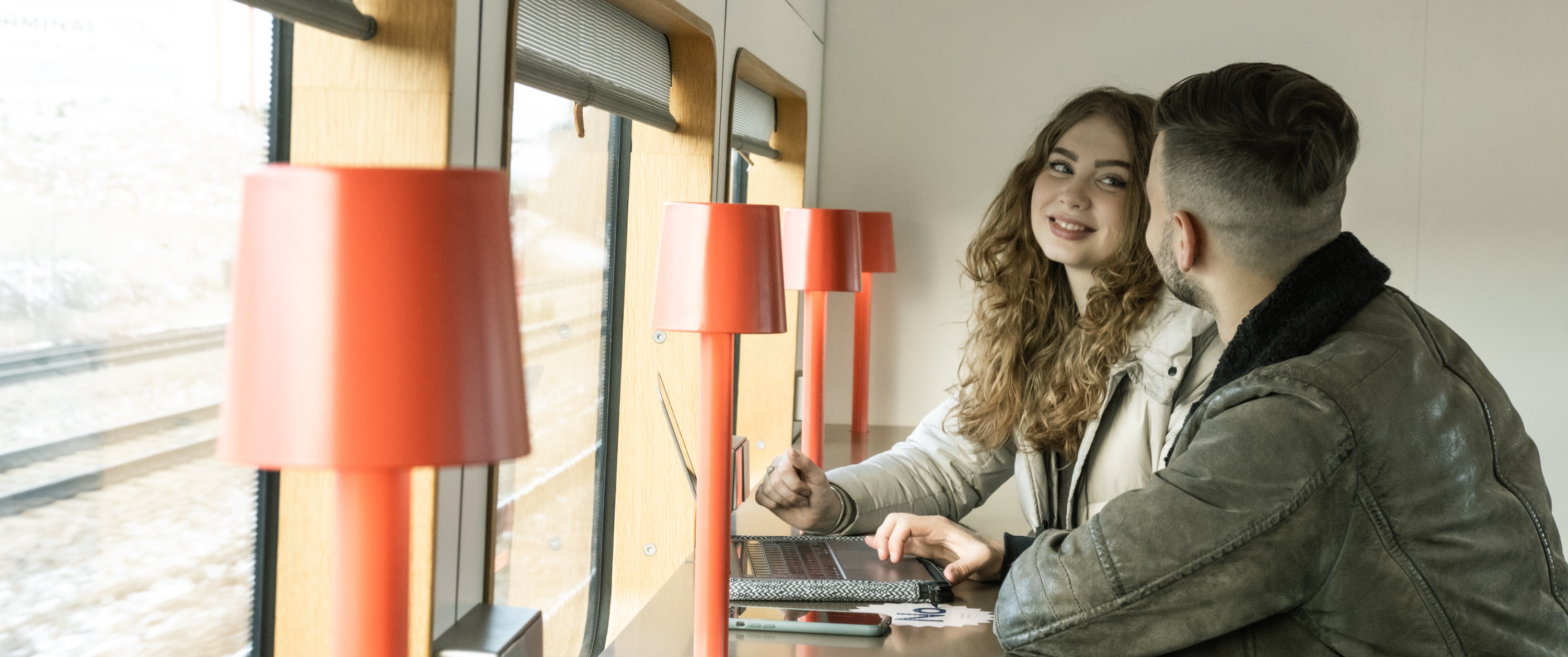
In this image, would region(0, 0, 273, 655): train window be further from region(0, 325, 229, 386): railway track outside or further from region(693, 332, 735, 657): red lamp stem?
region(693, 332, 735, 657): red lamp stem

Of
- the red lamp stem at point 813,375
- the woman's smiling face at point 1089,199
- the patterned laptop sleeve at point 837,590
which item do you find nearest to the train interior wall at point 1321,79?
the red lamp stem at point 813,375

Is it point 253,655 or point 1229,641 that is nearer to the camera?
point 1229,641

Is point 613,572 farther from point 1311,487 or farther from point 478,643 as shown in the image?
point 1311,487

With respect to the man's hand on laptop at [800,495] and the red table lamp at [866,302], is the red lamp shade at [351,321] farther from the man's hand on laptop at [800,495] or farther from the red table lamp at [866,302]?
the red table lamp at [866,302]

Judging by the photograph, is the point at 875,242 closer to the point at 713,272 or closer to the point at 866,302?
the point at 866,302

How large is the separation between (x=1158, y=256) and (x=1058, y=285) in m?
0.80

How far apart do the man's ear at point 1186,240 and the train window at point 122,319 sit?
103cm

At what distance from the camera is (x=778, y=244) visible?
1.43 metres

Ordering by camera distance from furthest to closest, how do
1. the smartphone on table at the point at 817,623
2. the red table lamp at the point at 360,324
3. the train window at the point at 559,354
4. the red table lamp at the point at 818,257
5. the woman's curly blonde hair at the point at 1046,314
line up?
the red table lamp at the point at 818,257 < the train window at the point at 559,354 < the woman's curly blonde hair at the point at 1046,314 < the smartphone on table at the point at 817,623 < the red table lamp at the point at 360,324

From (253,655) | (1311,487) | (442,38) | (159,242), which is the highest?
(442,38)

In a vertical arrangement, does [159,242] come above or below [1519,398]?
above

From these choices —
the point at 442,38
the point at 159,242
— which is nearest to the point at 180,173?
the point at 159,242

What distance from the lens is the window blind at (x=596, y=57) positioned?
168 cm

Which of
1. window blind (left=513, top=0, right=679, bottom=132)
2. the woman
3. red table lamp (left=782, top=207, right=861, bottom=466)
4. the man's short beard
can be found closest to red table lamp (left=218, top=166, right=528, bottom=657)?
window blind (left=513, top=0, right=679, bottom=132)
